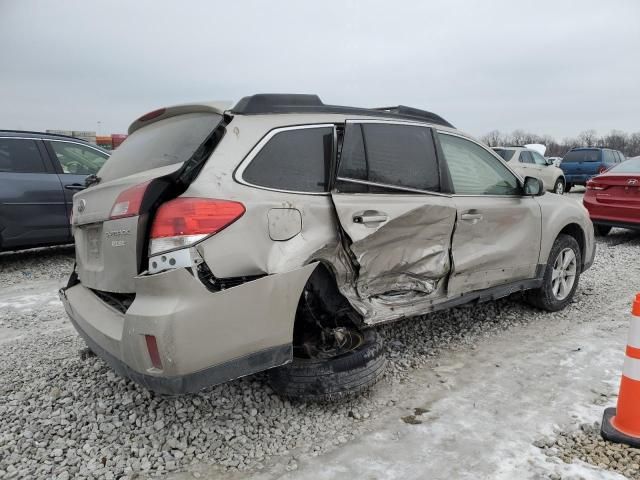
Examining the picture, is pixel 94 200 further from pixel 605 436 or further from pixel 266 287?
pixel 605 436

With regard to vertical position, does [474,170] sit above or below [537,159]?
→ below

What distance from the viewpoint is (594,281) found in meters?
5.79

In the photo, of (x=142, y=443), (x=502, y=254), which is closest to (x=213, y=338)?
(x=142, y=443)

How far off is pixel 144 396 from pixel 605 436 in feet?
8.71

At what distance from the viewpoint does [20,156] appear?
21.0 ft

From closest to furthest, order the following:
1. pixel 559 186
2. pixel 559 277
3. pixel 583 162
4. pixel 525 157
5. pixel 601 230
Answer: pixel 559 277 < pixel 601 230 < pixel 525 157 < pixel 559 186 < pixel 583 162

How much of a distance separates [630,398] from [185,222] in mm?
2430

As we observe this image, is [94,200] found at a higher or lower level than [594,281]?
higher

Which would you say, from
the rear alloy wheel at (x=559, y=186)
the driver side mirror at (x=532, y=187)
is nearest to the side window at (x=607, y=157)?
the rear alloy wheel at (x=559, y=186)

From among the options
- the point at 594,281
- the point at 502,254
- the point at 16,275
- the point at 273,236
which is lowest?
the point at 16,275

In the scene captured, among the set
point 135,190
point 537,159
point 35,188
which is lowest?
point 35,188

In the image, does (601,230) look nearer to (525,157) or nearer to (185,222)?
(525,157)

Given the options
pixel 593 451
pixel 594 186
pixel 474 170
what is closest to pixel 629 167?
pixel 594 186

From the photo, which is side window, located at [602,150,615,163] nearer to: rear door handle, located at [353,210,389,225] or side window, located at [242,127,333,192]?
rear door handle, located at [353,210,389,225]
